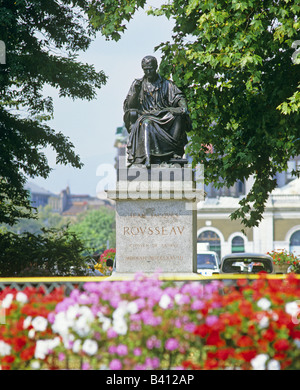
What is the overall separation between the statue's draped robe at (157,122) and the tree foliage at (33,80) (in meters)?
6.67

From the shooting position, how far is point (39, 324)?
7406mm

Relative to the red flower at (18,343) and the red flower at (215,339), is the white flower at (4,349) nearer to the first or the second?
the red flower at (18,343)

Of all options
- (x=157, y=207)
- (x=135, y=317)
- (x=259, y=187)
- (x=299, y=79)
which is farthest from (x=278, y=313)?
(x=259, y=187)

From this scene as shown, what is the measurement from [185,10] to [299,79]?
11.8 ft

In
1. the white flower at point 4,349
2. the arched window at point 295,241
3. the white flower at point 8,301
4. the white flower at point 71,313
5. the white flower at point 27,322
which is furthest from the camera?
the arched window at point 295,241

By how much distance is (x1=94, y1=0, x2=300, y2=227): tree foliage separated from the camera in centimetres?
1703

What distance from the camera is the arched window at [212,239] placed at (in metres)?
60.4

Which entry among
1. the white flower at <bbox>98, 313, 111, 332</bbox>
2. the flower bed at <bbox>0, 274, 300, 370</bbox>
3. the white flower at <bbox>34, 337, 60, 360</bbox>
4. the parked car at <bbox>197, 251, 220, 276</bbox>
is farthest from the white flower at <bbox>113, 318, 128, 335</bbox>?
the parked car at <bbox>197, 251, 220, 276</bbox>

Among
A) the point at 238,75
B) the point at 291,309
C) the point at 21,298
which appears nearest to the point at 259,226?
the point at 238,75

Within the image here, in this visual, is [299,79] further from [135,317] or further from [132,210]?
[135,317]

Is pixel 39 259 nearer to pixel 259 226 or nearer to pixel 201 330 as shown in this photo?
pixel 201 330

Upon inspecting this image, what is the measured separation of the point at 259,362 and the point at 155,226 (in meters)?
4.69

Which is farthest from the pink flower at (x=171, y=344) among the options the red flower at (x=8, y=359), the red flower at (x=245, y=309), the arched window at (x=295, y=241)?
the arched window at (x=295, y=241)
